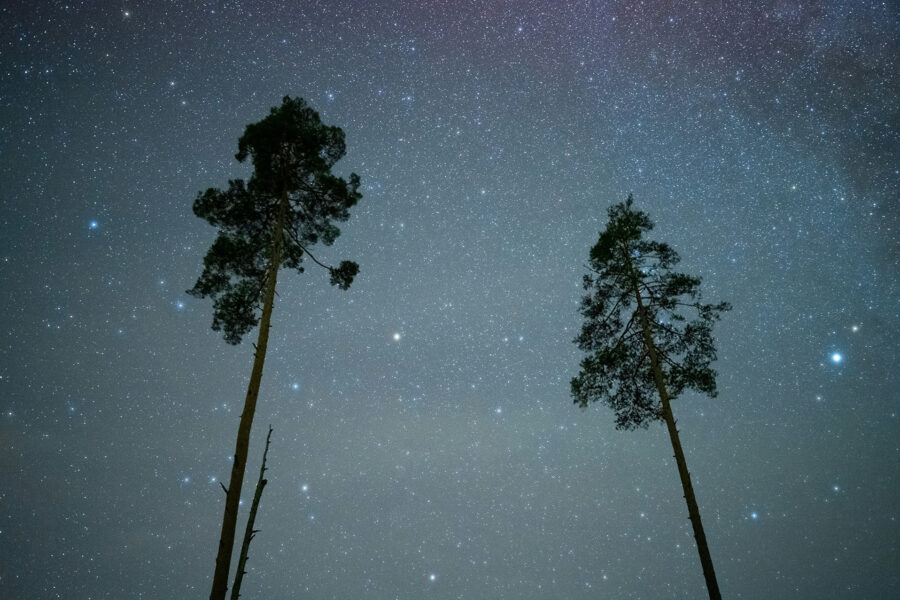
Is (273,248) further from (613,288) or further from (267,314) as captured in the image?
(613,288)

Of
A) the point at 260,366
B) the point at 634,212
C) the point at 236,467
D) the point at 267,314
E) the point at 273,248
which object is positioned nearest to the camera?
the point at 236,467

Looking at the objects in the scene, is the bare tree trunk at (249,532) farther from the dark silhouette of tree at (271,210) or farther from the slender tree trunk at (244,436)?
the dark silhouette of tree at (271,210)

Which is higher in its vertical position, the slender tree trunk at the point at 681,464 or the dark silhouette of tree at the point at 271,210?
the dark silhouette of tree at the point at 271,210

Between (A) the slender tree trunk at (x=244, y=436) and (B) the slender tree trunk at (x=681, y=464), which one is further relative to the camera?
(B) the slender tree trunk at (x=681, y=464)

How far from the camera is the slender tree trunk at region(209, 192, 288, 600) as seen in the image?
6480 millimetres

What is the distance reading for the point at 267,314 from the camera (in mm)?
Answer: 8633

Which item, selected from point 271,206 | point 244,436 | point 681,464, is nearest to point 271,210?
point 271,206

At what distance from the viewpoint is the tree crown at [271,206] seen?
30.7 feet

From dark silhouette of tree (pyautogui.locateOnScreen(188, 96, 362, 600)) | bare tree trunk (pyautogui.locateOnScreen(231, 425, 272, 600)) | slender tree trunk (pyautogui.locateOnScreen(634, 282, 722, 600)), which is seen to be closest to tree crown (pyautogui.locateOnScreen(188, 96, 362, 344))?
dark silhouette of tree (pyautogui.locateOnScreen(188, 96, 362, 600))

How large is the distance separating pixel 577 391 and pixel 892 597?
907ft

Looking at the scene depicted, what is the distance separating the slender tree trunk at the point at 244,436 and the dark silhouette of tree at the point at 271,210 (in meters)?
0.03

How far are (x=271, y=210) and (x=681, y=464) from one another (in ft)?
35.5

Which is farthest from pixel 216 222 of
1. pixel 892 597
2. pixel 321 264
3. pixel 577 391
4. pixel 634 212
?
pixel 892 597

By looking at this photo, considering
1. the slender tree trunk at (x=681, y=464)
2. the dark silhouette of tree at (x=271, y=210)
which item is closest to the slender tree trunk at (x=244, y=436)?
the dark silhouette of tree at (x=271, y=210)
